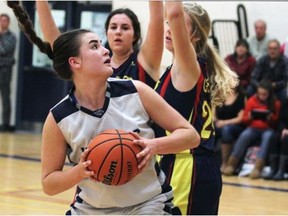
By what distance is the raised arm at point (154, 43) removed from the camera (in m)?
3.63

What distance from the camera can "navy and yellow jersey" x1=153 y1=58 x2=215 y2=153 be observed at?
340 centimetres

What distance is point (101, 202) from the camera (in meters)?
2.85

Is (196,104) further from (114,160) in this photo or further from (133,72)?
(114,160)

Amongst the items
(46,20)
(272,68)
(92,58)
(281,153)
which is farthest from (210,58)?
(272,68)

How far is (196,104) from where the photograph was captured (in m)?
3.42

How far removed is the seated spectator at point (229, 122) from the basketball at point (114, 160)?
21.2ft

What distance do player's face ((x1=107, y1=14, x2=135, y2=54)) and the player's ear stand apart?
1084 millimetres

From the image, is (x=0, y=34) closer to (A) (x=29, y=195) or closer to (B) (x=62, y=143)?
(A) (x=29, y=195)

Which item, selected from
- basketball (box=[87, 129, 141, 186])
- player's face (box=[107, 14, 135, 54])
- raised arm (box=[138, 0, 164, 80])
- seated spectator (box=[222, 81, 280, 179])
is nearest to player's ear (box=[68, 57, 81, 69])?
basketball (box=[87, 129, 141, 186])

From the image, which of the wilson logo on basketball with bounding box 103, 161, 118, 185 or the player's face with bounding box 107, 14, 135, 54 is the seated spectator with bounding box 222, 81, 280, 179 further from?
the wilson logo on basketball with bounding box 103, 161, 118, 185

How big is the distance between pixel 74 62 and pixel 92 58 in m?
0.09

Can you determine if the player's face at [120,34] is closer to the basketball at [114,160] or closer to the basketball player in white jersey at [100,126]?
the basketball player in white jersey at [100,126]

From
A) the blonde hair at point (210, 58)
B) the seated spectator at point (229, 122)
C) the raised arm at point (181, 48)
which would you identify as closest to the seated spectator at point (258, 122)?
the seated spectator at point (229, 122)

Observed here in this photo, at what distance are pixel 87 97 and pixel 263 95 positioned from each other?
6357 millimetres
